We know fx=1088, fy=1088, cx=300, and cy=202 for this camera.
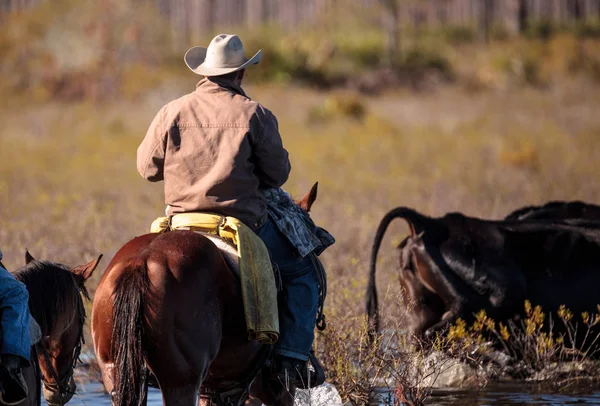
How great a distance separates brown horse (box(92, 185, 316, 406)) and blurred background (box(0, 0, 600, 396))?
2722mm

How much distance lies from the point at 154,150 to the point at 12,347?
158cm

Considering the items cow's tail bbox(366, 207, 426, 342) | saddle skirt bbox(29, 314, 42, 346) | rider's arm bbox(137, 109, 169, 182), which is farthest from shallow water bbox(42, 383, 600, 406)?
saddle skirt bbox(29, 314, 42, 346)

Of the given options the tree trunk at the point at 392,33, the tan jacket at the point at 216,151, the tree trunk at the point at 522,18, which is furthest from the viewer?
the tree trunk at the point at 522,18

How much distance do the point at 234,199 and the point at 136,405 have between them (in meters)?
1.21

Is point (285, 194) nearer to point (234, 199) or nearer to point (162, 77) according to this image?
point (234, 199)

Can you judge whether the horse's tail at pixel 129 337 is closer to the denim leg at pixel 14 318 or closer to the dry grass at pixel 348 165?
the denim leg at pixel 14 318

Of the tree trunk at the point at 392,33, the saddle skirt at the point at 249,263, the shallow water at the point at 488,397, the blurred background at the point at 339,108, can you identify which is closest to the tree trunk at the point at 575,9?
the blurred background at the point at 339,108

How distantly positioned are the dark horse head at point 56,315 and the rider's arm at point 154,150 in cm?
Result: 69

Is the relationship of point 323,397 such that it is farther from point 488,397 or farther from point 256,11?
point 256,11

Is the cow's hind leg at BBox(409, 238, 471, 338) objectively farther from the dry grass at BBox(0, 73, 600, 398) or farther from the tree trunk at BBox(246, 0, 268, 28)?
the tree trunk at BBox(246, 0, 268, 28)

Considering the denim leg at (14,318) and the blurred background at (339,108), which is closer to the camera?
the denim leg at (14,318)

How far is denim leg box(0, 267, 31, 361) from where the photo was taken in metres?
4.58

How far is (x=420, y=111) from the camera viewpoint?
27766 millimetres

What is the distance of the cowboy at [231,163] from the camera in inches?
223
